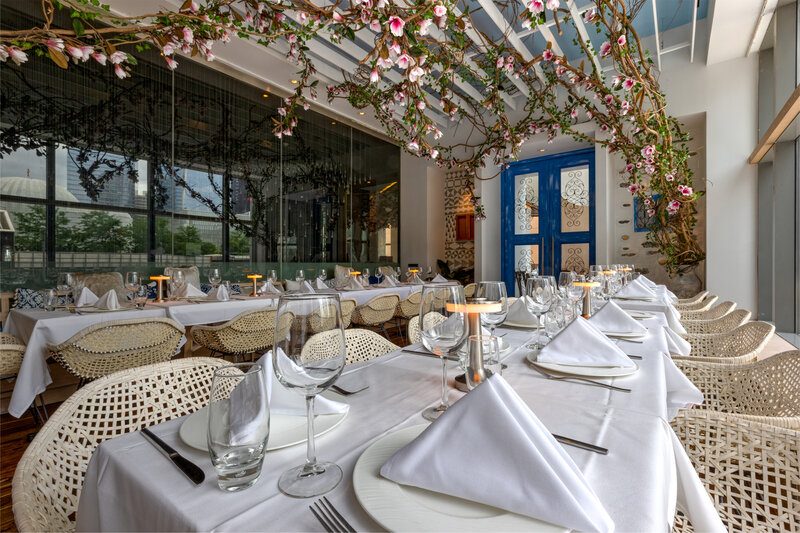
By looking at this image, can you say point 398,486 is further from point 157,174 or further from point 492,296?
point 157,174

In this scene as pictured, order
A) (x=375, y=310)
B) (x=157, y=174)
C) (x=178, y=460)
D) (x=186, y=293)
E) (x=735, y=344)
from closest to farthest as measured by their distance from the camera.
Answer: (x=178, y=460) < (x=735, y=344) < (x=186, y=293) < (x=375, y=310) < (x=157, y=174)

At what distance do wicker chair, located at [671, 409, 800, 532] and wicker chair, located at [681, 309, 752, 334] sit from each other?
5.93 feet

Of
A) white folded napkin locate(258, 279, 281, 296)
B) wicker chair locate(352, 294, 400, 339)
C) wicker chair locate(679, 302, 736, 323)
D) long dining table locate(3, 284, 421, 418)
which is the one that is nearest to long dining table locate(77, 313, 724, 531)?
long dining table locate(3, 284, 421, 418)

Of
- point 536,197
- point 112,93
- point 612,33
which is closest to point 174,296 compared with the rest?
point 112,93

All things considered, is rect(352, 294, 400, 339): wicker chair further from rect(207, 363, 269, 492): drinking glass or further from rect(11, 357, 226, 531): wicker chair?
rect(207, 363, 269, 492): drinking glass

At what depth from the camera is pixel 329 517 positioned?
1.54 feet

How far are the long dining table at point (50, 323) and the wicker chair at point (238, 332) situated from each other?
10.2 inches

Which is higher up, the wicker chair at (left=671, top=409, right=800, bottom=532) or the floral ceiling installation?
the floral ceiling installation

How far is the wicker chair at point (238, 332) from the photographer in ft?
8.88

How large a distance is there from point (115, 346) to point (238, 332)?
2.42 feet

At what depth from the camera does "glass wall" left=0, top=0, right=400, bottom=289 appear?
3961 mm

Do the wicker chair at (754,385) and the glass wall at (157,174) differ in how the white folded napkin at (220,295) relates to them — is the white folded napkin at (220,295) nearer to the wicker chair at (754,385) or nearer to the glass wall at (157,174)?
the glass wall at (157,174)

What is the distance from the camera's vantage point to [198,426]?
27.8 inches

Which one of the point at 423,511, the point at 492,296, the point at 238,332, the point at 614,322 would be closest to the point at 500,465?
the point at 423,511
